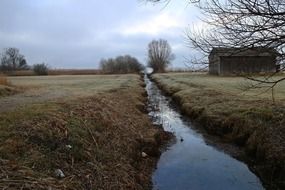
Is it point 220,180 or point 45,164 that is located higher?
point 45,164

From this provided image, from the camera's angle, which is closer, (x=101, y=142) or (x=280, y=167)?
(x=280, y=167)

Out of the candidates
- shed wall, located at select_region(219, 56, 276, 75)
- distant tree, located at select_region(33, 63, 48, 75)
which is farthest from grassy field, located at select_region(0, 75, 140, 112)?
Result: distant tree, located at select_region(33, 63, 48, 75)

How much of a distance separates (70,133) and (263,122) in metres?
6.98

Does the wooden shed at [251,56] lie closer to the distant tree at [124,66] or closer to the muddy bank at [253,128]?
the muddy bank at [253,128]

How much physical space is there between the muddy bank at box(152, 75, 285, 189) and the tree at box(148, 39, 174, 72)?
320ft

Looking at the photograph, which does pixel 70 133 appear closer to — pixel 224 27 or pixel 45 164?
pixel 45 164

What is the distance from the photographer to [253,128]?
13070 millimetres

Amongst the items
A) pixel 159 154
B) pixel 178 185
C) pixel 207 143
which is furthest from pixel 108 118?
pixel 178 185

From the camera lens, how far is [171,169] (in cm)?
1085

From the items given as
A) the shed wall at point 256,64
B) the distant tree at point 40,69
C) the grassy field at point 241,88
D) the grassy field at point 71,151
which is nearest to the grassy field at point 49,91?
the grassy field at point 71,151

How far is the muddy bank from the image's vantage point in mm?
10156

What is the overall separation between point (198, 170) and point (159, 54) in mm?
115318

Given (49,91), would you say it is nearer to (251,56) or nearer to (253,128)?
(253,128)

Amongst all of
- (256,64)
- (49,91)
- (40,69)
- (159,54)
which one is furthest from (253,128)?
(159,54)
